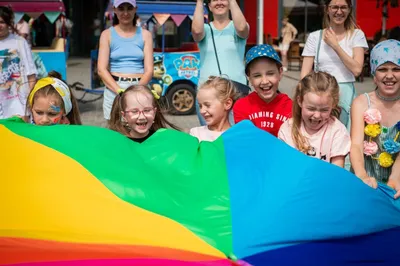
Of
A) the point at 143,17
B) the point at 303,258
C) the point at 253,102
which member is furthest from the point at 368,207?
the point at 143,17

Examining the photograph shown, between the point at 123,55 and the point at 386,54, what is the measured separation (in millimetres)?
2408

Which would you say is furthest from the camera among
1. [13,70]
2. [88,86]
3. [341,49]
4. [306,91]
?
[88,86]

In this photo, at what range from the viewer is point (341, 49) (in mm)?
5391

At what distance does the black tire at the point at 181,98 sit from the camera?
444 inches

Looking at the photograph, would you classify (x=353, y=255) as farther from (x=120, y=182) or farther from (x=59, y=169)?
(x=59, y=169)

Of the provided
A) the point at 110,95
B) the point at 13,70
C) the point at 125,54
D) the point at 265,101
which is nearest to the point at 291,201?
the point at 265,101

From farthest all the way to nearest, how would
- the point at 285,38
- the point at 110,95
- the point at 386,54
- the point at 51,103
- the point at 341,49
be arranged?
the point at 285,38 < the point at 110,95 < the point at 341,49 < the point at 51,103 < the point at 386,54

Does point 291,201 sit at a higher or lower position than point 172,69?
lower

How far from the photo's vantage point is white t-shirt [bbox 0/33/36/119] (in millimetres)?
6676

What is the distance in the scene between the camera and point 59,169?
11.1 feet

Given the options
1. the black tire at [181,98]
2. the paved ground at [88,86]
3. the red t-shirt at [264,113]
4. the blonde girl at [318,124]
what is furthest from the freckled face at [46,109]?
the black tire at [181,98]

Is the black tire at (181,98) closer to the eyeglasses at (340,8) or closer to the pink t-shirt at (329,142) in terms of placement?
the eyeglasses at (340,8)

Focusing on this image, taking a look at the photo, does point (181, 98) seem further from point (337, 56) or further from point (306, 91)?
point (306, 91)

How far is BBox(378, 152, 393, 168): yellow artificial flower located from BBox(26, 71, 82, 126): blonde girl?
2.09 m
